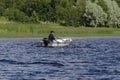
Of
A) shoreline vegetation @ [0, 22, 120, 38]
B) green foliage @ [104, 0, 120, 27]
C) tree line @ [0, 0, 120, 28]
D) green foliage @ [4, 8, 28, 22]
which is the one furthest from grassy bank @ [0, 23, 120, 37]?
green foliage @ [4, 8, 28, 22]

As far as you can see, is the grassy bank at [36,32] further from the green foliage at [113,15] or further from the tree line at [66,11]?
the green foliage at [113,15]

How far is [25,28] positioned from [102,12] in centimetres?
2819

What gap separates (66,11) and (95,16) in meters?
9.88

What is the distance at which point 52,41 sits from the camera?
65562mm

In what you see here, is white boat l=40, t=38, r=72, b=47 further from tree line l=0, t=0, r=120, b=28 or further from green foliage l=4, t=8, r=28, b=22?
green foliage l=4, t=8, r=28, b=22

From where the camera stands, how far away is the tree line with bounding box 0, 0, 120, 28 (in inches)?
5236

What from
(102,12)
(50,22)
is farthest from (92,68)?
(50,22)

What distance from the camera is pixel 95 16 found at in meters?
132

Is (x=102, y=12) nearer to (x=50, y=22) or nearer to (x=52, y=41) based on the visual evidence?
(x=50, y=22)

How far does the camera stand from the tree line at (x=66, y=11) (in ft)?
436

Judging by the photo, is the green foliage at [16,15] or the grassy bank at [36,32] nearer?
the grassy bank at [36,32]

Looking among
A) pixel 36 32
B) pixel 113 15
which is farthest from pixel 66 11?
pixel 36 32

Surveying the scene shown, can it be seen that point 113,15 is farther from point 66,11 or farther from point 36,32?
point 36,32

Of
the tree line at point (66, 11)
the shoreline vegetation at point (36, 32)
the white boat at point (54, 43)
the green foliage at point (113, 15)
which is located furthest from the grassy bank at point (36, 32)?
the white boat at point (54, 43)
